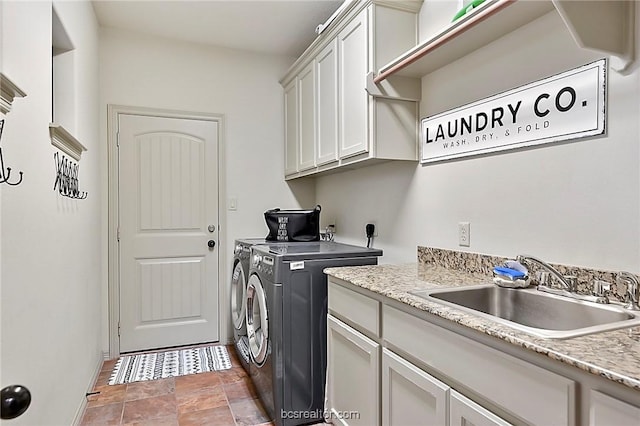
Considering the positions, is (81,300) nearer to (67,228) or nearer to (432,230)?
(67,228)

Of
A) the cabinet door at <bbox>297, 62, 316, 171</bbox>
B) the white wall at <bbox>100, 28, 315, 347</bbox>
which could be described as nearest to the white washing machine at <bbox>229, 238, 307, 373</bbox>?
the white wall at <bbox>100, 28, 315, 347</bbox>

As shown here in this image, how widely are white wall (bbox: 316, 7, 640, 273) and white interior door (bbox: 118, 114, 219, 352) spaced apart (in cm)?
176

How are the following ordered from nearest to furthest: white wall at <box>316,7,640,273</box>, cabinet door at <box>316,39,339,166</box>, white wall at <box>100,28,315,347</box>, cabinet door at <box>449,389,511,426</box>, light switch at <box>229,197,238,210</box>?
cabinet door at <box>449,389,511,426</box> → white wall at <box>316,7,640,273</box> → cabinet door at <box>316,39,339,166</box> → white wall at <box>100,28,315,347</box> → light switch at <box>229,197,238,210</box>

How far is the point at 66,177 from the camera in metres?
1.86

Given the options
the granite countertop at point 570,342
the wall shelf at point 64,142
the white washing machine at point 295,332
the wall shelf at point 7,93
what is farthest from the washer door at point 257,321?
the wall shelf at point 7,93

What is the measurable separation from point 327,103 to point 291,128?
0.81 meters

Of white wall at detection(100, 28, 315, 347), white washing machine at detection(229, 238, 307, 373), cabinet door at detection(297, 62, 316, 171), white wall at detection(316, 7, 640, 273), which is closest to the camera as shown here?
white wall at detection(316, 7, 640, 273)

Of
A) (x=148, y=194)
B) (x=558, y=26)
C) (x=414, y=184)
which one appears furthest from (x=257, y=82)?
(x=558, y=26)

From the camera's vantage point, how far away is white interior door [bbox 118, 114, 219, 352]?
3.20m

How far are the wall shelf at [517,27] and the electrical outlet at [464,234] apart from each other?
823 mm

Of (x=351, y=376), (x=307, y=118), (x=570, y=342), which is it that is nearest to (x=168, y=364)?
(x=351, y=376)

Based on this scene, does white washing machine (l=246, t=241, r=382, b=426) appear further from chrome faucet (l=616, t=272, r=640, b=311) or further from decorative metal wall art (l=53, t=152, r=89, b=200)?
chrome faucet (l=616, t=272, r=640, b=311)

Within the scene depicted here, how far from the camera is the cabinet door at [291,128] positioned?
3.30 m

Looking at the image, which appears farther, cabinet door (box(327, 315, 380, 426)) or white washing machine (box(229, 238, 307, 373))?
white washing machine (box(229, 238, 307, 373))
